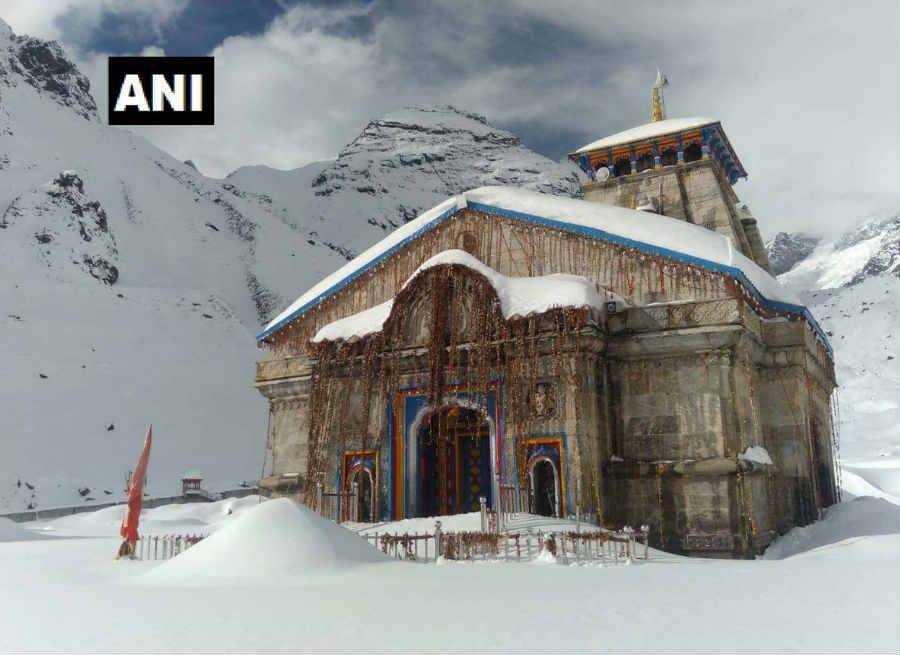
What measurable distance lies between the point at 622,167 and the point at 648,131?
5.37 feet

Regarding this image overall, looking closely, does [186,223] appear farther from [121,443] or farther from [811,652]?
[811,652]

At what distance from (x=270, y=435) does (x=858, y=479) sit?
3130cm

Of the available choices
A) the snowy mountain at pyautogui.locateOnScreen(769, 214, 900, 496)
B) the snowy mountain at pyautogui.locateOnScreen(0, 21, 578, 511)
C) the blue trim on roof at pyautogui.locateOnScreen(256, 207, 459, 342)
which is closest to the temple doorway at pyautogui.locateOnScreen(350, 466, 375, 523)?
the blue trim on roof at pyautogui.locateOnScreen(256, 207, 459, 342)

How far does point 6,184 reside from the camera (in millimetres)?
70938

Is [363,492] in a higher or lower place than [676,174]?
lower

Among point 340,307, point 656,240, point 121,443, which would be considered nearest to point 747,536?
point 656,240

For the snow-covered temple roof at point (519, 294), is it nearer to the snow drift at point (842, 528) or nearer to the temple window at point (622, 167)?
the snow drift at point (842, 528)

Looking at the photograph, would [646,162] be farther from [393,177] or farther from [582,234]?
[393,177]

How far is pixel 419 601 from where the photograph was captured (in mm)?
9445

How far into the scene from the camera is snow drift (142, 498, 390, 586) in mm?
12055

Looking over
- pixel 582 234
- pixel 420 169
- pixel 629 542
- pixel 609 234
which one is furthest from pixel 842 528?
pixel 420 169

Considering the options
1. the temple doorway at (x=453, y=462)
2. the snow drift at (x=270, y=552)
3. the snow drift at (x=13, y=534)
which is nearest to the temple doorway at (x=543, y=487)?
the temple doorway at (x=453, y=462)

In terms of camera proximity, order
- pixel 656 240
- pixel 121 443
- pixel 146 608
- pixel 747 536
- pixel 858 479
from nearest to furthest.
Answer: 1. pixel 146 608
2. pixel 747 536
3. pixel 656 240
4. pixel 858 479
5. pixel 121 443

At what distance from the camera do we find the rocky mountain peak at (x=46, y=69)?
94.3m
